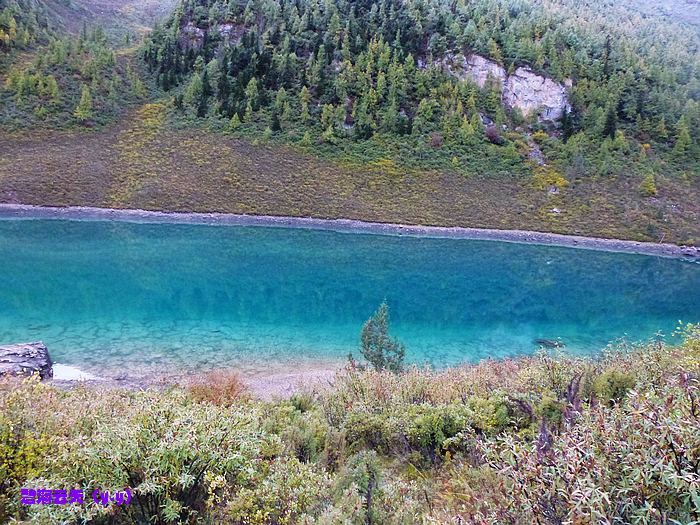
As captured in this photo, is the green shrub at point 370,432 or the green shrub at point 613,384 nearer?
the green shrub at point 370,432

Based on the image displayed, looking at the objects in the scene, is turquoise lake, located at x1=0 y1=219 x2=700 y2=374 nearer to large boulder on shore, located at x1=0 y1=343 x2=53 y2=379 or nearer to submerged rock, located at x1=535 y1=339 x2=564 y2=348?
submerged rock, located at x1=535 y1=339 x2=564 y2=348

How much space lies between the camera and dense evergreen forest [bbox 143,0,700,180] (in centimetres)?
8844

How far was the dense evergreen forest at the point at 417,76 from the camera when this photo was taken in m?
88.4

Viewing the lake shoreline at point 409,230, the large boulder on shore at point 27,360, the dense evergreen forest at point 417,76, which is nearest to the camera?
the large boulder on shore at point 27,360

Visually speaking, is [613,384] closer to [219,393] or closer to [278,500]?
[278,500]

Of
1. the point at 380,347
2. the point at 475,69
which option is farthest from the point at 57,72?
the point at 380,347

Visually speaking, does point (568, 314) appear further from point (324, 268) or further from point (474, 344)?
point (324, 268)

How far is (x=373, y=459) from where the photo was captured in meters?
8.45

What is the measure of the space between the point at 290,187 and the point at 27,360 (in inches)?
2173

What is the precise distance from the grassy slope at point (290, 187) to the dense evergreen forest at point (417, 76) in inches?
295

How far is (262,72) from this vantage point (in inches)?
3863

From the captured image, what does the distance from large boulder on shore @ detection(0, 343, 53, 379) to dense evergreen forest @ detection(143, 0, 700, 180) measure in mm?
66475

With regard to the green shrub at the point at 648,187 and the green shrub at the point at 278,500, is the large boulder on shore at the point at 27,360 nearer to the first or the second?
the green shrub at the point at 278,500

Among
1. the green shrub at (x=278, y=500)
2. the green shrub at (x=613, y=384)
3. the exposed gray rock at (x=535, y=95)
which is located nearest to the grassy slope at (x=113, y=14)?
the exposed gray rock at (x=535, y=95)
